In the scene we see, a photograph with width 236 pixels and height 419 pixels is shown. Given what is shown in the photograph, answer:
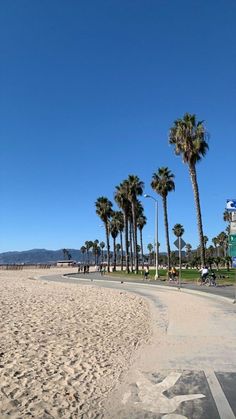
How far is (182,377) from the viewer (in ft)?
25.2

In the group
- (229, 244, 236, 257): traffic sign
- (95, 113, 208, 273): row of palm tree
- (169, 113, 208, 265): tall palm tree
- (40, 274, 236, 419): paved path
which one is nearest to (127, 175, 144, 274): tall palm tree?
(95, 113, 208, 273): row of palm tree

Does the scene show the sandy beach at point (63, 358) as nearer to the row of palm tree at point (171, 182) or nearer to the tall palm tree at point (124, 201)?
the row of palm tree at point (171, 182)

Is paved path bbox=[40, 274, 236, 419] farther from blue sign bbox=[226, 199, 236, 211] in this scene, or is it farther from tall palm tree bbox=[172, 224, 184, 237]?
tall palm tree bbox=[172, 224, 184, 237]

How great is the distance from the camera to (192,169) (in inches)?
1575

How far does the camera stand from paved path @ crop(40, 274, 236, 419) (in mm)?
6023

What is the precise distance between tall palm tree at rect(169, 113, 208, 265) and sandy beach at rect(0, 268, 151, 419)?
2283cm

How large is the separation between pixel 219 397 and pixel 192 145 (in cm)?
3471

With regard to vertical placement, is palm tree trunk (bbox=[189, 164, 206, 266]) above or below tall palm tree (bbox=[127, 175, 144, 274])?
below

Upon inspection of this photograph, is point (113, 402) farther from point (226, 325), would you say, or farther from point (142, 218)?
point (142, 218)

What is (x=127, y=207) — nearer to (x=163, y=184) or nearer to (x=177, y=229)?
(x=163, y=184)

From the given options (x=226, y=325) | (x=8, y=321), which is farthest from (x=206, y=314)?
(x=8, y=321)

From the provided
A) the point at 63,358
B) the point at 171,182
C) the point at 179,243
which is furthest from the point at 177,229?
the point at 63,358

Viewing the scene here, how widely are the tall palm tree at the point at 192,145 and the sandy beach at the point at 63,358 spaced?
74.9 ft

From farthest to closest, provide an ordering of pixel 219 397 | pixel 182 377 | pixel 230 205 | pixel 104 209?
pixel 104 209 → pixel 230 205 → pixel 182 377 → pixel 219 397
